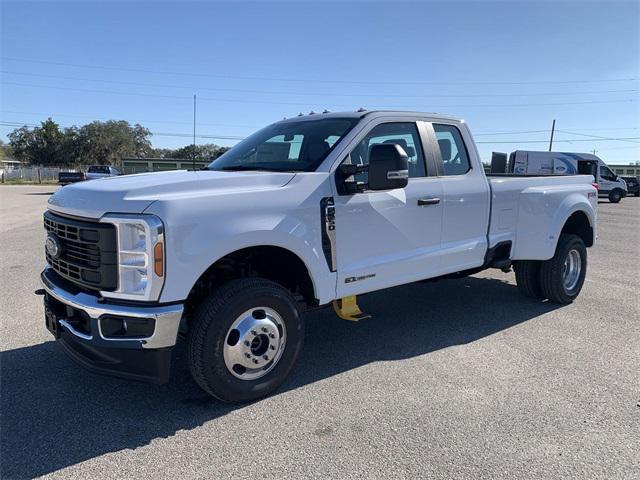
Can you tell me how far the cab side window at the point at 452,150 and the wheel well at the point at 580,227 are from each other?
2.12 m

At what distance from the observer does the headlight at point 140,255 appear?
119 inches

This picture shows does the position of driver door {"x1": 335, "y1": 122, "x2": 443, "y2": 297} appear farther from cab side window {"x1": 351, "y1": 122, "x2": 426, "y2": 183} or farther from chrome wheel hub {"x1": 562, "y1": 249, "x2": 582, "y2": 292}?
chrome wheel hub {"x1": 562, "y1": 249, "x2": 582, "y2": 292}

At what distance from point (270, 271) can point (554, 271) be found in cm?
365

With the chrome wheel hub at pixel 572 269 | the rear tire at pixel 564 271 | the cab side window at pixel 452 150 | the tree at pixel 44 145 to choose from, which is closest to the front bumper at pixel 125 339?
the cab side window at pixel 452 150

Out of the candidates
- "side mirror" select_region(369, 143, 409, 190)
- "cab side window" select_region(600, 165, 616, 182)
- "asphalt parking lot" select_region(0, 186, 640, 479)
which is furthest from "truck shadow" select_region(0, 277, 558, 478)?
"cab side window" select_region(600, 165, 616, 182)

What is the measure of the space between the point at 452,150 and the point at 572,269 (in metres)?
2.52

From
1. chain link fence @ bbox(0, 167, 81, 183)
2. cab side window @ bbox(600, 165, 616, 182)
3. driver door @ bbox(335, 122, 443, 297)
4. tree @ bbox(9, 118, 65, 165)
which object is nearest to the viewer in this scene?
driver door @ bbox(335, 122, 443, 297)

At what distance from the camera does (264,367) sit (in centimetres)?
361

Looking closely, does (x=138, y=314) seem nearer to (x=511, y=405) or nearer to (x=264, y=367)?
(x=264, y=367)

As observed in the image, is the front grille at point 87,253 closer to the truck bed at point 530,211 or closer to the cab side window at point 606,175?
the truck bed at point 530,211

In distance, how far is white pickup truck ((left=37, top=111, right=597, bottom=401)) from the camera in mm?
3105

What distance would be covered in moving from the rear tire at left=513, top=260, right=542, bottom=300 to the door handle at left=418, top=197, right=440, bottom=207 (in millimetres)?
2048

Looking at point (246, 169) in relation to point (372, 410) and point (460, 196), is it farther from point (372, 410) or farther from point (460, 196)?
point (372, 410)

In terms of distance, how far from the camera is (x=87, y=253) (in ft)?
10.7
